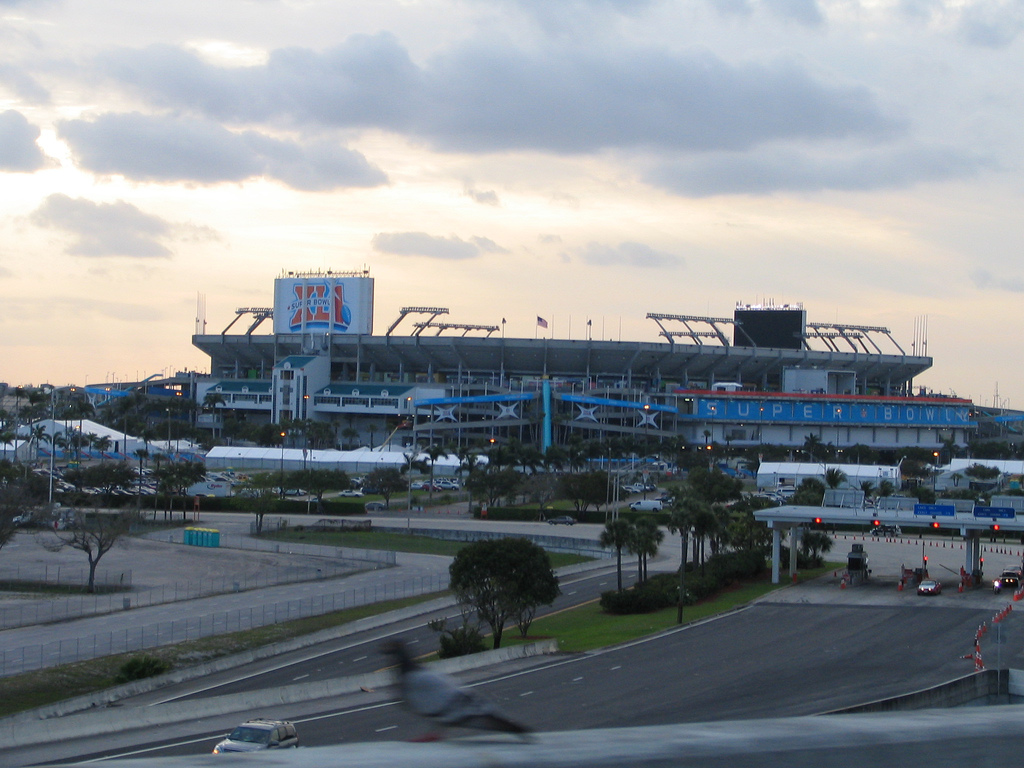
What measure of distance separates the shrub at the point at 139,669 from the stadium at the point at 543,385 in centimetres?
11591

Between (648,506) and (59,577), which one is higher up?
(648,506)

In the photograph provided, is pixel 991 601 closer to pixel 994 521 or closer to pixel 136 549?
pixel 994 521

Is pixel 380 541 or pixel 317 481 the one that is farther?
pixel 317 481

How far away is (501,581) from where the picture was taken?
42.5 meters

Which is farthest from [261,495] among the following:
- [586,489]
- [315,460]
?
[315,460]

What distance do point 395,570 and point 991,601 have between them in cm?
3229

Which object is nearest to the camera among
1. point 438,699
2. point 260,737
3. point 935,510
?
point 438,699

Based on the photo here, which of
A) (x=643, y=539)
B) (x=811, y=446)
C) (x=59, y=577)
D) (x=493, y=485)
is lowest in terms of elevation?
(x=59, y=577)

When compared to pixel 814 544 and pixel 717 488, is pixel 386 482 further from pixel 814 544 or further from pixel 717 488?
pixel 814 544

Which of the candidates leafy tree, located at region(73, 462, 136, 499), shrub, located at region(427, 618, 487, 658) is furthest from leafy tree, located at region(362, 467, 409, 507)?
shrub, located at region(427, 618, 487, 658)

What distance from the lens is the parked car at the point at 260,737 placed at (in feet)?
75.4

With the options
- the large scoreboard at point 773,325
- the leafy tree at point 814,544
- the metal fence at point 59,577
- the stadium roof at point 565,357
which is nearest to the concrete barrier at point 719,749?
the metal fence at point 59,577

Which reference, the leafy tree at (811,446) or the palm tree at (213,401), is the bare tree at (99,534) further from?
the palm tree at (213,401)

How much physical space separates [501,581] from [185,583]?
21.9 m
